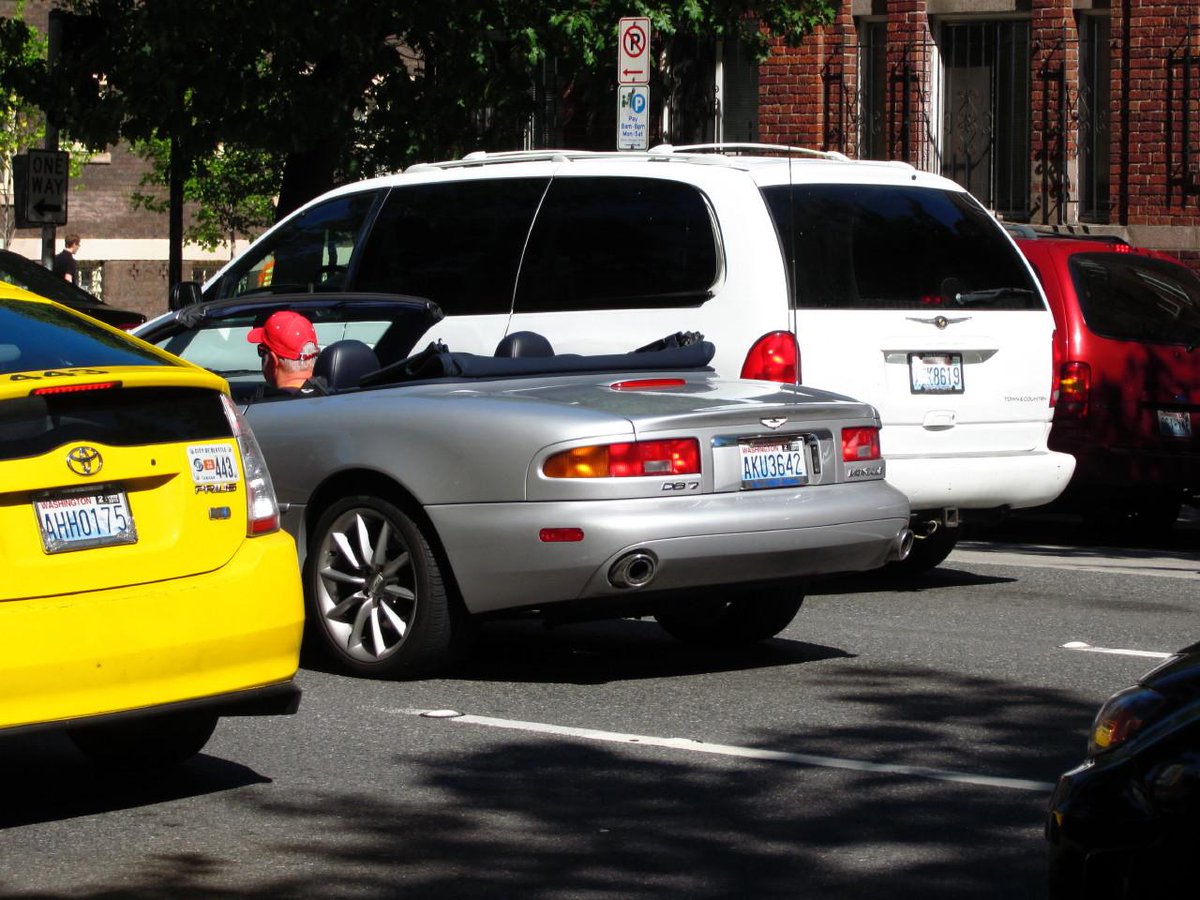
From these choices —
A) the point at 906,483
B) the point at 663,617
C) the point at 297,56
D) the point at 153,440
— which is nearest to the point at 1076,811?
the point at 153,440

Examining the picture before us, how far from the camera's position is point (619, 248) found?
10.0 metres

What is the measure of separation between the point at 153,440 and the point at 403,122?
16513 millimetres

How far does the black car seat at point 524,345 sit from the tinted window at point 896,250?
1218mm

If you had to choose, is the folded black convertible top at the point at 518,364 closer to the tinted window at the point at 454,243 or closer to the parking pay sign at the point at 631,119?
the tinted window at the point at 454,243

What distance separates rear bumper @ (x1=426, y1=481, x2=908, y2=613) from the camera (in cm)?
748

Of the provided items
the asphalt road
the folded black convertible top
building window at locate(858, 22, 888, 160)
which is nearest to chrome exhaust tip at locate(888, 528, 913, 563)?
the asphalt road

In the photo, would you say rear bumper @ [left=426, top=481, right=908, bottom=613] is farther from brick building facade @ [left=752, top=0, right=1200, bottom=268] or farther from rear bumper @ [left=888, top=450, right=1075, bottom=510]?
brick building facade @ [left=752, top=0, right=1200, bottom=268]

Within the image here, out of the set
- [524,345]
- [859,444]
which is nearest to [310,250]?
[524,345]

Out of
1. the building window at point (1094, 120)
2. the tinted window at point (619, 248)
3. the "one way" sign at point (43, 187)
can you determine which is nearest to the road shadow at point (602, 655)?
the tinted window at point (619, 248)

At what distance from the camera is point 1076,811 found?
13.0 feet

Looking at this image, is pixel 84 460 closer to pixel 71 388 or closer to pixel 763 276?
pixel 71 388

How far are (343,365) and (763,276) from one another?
202 centimetres

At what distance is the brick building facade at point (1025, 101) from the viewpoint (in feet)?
72.3

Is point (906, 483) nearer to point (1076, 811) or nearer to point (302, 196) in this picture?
point (1076, 811)
